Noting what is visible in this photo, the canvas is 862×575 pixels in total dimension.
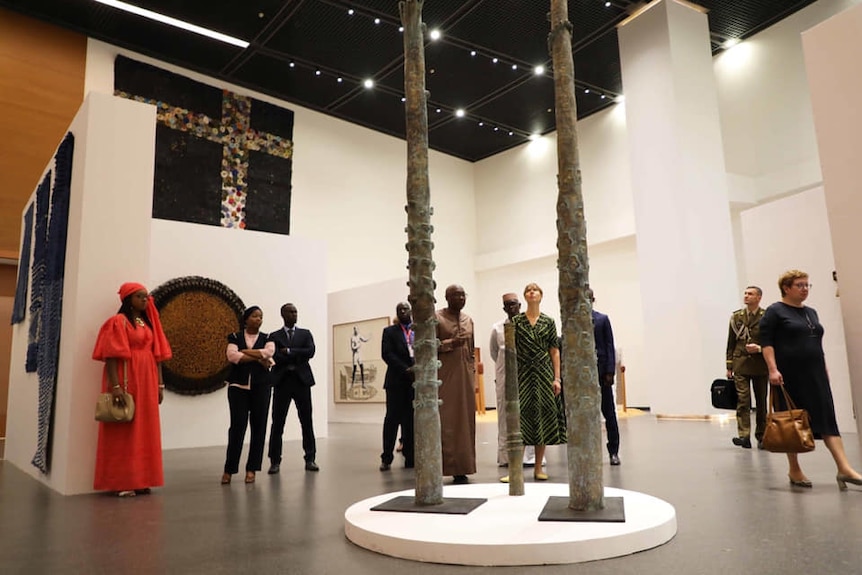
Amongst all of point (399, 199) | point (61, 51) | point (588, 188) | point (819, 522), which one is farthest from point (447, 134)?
point (819, 522)

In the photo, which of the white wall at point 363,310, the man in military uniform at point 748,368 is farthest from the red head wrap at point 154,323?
the white wall at point 363,310

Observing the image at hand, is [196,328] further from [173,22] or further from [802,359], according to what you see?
[802,359]

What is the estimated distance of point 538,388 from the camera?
4922mm

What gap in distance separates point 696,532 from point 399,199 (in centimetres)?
1490

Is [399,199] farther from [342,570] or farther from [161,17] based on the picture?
[342,570]

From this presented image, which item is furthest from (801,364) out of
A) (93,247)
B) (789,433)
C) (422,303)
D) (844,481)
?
(93,247)

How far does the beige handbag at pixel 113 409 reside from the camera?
4.61 metres

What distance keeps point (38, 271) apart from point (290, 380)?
2.69m

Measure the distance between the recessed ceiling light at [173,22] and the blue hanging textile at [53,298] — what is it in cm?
662

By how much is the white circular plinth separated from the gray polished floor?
0.05 metres

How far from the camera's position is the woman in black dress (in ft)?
13.3

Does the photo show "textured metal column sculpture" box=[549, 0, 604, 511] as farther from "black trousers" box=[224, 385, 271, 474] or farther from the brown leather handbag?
"black trousers" box=[224, 385, 271, 474]

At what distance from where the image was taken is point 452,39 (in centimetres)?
1250

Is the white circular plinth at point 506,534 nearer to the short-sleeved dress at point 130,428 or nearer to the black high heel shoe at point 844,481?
the black high heel shoe at point 844,481
